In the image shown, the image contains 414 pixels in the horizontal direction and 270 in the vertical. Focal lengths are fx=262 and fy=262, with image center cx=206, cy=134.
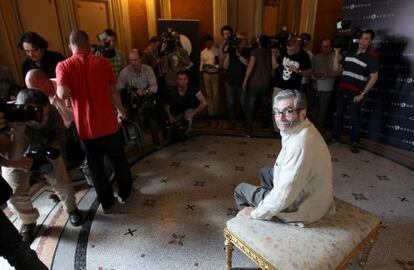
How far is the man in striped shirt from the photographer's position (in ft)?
9.04

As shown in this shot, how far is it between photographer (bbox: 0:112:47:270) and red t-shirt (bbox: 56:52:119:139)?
54 centimetres

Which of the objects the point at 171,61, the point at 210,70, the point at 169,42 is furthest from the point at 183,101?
the point at 210,70

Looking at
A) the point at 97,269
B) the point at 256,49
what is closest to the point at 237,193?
the point at 97,269

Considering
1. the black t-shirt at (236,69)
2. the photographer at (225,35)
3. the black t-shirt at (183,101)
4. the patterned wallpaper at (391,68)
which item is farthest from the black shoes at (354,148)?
the photographer at (225,35)

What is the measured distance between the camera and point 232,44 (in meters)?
3.56

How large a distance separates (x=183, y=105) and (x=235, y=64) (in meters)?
0.98

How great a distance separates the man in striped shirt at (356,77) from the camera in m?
2.75

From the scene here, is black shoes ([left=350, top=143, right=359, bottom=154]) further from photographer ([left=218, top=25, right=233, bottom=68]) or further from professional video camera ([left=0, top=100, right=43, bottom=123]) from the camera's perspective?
professional video camera ([left=0, top=100, right=43, bottom=123])

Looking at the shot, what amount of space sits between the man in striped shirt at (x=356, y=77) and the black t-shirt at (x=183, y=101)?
5.68 feet

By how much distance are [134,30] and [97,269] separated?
3.77 metres

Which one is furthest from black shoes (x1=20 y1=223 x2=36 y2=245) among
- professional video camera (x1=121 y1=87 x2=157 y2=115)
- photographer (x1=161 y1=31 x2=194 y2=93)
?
photographer (x1=161 y1=31 x2=194 y2=93)

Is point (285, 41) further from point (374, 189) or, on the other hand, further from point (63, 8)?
point (63, 8)

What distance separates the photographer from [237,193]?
1684 mm

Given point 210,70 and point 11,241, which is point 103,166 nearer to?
point 11,241
